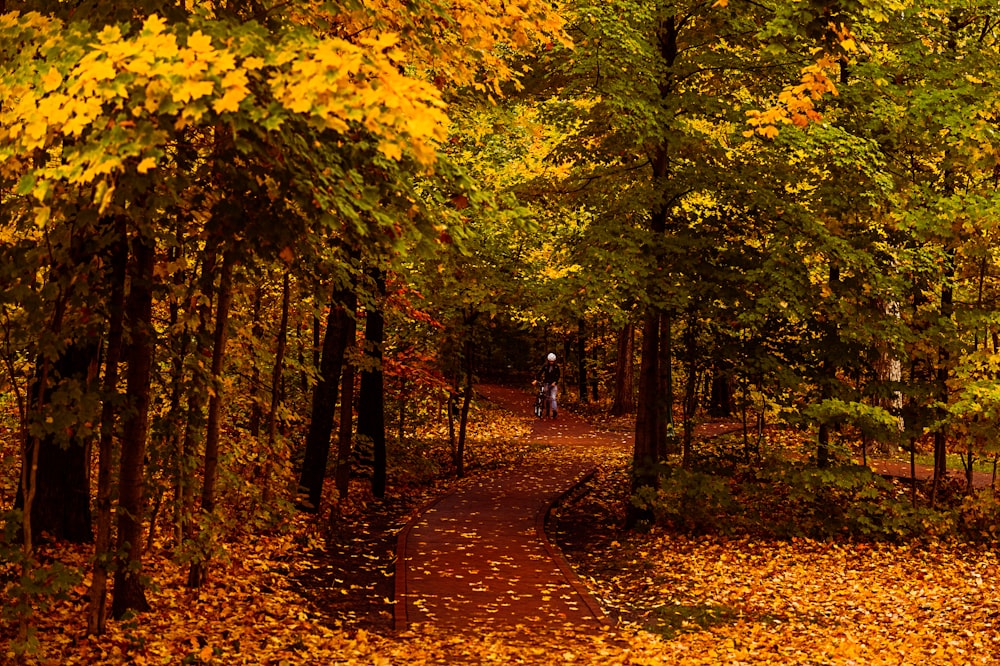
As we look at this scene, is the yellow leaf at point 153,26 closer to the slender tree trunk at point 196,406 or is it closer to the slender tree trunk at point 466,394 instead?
the slender tree trunk at point 196,406

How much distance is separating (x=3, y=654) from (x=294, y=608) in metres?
2.91

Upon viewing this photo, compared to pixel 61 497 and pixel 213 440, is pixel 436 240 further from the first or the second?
pixel 61 497

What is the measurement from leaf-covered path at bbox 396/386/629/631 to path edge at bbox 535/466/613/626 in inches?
0.6

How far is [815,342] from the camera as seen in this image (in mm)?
12609

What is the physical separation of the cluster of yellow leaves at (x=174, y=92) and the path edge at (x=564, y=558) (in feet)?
20.1

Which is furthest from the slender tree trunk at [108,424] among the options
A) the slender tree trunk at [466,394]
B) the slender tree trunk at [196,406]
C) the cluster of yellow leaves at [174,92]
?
the slender tree trunk at [466,394]

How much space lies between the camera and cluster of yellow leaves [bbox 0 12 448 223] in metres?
3.76

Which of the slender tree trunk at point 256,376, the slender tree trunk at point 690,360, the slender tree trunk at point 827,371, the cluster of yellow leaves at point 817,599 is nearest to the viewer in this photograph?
the cluster of yellow leaves at point 817,599

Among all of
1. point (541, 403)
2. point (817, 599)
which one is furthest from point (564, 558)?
point (541, 403)

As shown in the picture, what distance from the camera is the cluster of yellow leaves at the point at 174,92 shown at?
3756 millimetres

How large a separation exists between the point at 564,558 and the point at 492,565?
1.24m

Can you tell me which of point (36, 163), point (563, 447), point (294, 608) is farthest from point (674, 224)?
point (563, 447)

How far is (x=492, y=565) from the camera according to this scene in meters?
10.8

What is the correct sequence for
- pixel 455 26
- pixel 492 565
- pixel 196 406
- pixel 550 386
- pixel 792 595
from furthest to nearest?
pixel 550 386 → pixel 492 565 → pixel 792 595 → pixel 196 406 → pixel 455 26
